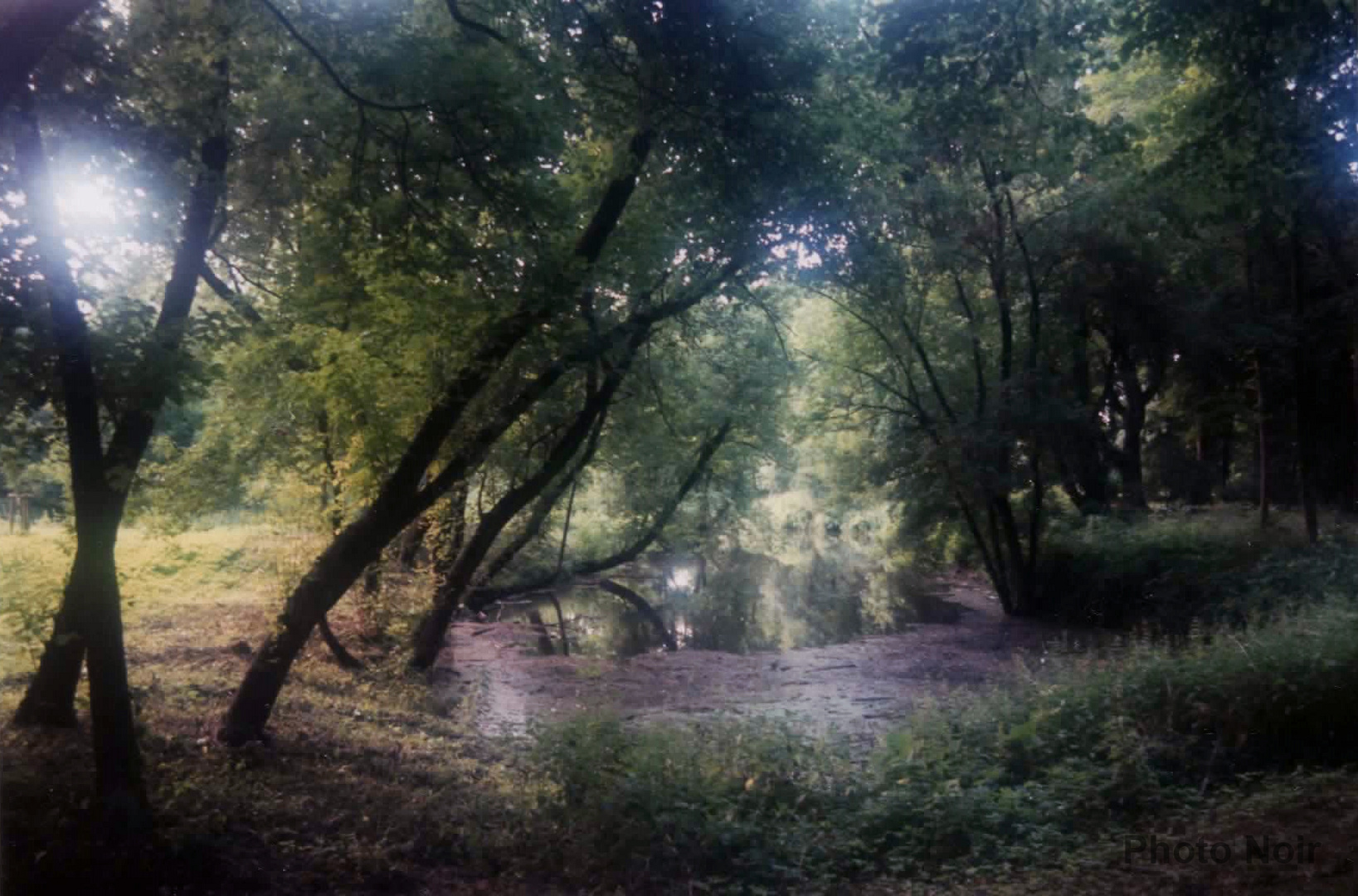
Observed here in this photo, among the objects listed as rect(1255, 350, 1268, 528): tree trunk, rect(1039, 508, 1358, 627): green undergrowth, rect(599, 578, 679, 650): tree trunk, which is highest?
rect(1255, 350, 1268, 528): tree trunk

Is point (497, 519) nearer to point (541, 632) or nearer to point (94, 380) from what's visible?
point (94, 380)

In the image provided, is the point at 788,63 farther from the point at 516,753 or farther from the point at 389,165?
the point at 516,753

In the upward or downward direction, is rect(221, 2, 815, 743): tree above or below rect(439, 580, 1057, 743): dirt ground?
above

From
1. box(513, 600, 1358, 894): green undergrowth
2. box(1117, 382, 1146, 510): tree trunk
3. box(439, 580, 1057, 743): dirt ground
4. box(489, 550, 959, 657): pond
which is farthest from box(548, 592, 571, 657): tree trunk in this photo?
box(1117, 382, 1146, 510): tree trunk

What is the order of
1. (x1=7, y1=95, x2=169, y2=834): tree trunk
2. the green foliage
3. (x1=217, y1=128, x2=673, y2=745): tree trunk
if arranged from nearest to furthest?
(x1=7, y1=95, x2=169, y2=834): tree trunk → the green foliage → (x1=217, y1=128, x2=673, y2=745): tree trunk

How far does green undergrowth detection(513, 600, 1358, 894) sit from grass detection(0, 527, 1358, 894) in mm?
24

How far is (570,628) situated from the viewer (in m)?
23.5

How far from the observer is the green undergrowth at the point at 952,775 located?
6.70 metres

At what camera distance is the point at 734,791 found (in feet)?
25.4

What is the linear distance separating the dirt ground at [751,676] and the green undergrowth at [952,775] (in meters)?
2.86

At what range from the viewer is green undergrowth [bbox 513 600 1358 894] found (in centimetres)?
670

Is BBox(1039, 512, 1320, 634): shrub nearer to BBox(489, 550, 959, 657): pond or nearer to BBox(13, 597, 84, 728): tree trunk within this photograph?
BBox(489, 550, 959, 657): pond

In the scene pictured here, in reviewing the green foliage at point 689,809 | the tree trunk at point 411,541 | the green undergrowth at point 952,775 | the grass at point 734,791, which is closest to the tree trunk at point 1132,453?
the grass at point 734,791

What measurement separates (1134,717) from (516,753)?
245 inches
